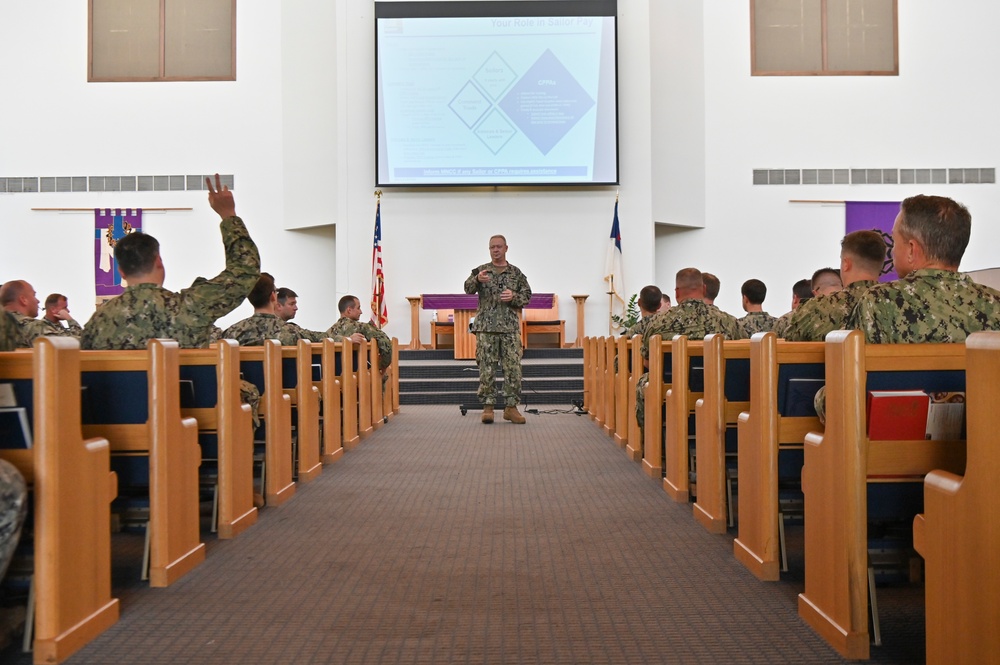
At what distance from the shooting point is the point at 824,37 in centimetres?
1260

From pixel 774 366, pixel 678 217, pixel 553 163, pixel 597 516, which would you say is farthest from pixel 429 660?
pixel 678 217

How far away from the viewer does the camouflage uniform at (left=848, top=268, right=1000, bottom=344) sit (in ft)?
7.63

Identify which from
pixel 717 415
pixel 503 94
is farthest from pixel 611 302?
pixel 717 415

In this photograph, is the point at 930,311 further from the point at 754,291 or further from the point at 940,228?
the point at 754,291

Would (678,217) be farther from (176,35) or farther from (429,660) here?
(429,660)

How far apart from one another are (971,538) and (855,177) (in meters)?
11.9

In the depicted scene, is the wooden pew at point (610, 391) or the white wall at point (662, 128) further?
the white wall at point (662, 128)

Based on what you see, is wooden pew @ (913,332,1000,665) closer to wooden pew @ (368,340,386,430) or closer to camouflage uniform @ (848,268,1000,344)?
camouflage uniform @ (848,268,1000,344)

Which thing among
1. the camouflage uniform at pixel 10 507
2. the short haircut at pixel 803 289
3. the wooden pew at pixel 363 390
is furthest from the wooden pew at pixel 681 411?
the wooden pew at pixel 363 390

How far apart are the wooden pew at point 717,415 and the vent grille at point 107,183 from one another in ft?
34.0

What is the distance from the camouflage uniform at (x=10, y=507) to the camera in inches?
74.6

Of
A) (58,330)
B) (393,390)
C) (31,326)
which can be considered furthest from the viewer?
(393,390)

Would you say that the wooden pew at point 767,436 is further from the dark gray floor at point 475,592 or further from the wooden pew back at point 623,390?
the wooden pew back at point 623,390

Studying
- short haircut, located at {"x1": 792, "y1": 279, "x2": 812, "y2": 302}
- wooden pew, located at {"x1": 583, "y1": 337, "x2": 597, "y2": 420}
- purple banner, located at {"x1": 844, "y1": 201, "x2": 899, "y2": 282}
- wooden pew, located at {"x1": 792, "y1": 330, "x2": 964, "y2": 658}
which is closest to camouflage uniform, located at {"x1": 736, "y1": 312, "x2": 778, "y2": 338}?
short haircut, located at {"x1": 792, "y1": 279, "x2": 812, "y2": 302}
